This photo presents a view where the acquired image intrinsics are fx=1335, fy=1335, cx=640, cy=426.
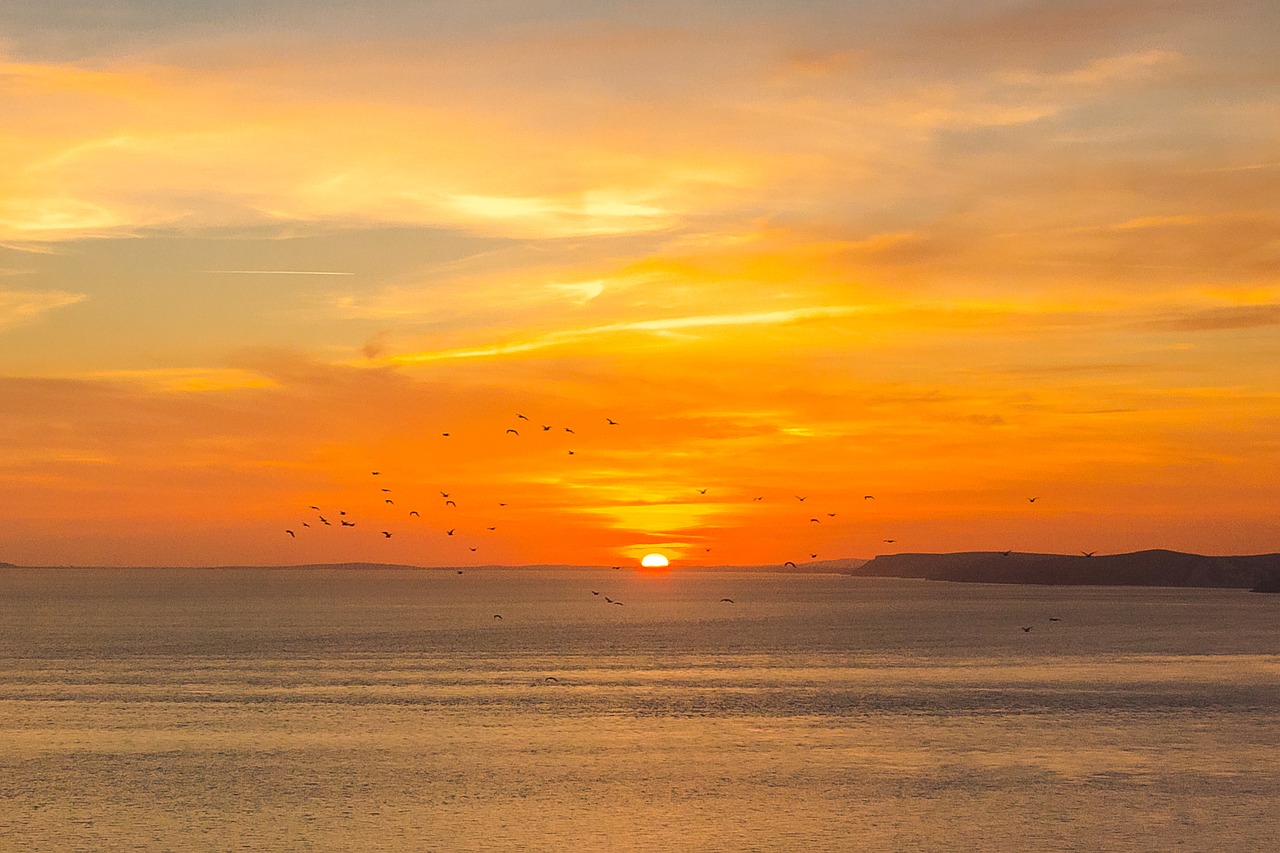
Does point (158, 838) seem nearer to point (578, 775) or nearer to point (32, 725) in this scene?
point (578, 775)

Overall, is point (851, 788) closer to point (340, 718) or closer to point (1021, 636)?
point (340, 718)

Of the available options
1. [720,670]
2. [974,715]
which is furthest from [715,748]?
[720,670]

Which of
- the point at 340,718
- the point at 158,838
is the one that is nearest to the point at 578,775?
the point at 158,838

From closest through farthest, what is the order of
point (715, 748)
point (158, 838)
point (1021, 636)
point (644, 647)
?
point (158, 838) → point (715, 748) → point (644, 647) → point (1021, 636)

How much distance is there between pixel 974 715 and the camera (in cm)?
8412

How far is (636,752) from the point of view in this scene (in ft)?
222

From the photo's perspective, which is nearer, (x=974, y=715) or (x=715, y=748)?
(x=715, y=748)

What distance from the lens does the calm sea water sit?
161ft

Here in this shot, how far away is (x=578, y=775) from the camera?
200 ft

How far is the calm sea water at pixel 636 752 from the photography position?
49.1m

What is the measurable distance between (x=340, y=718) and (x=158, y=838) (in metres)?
34.4

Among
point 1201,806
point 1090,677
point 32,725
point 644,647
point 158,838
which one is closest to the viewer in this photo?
point 158,838

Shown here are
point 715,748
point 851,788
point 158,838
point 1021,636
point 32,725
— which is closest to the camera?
point 158,838

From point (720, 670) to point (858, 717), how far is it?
1425 inches
